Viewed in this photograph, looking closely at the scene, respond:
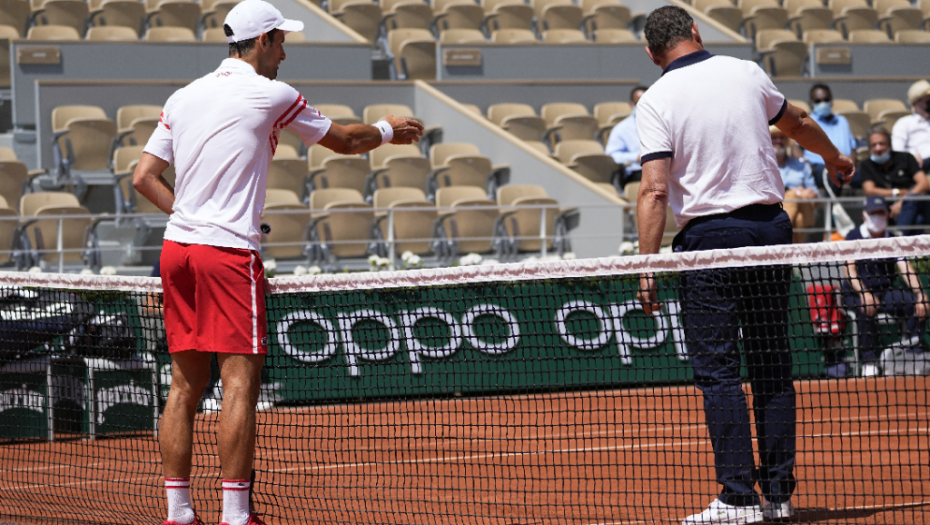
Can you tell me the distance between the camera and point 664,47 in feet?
14.8

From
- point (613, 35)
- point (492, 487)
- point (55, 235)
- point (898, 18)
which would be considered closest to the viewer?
point (492, 487)

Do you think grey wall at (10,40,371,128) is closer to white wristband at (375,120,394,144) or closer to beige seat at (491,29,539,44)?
beige seat at (491,29,539,44)

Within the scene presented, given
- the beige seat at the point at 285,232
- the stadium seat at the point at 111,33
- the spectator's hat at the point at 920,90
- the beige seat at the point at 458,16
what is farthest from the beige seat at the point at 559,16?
the beige seat at the point at 285,232

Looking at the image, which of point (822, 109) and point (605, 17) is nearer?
point (822, 109)

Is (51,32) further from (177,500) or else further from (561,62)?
(177,500)

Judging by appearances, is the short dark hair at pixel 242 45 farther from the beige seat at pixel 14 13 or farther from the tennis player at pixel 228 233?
the beige seat at pixel 14 13

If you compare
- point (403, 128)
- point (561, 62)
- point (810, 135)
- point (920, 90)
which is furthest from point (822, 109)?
point (403, 128)

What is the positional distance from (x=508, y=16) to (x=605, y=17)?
5.89ft

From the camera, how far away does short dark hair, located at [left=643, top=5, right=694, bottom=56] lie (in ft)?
14.6

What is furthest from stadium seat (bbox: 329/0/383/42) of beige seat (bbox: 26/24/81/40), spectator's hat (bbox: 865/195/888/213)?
spectator's hat (bbox: 865/195/888/213)

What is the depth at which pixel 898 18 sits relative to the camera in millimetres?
19688

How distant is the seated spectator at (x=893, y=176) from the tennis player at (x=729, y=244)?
25.0ft

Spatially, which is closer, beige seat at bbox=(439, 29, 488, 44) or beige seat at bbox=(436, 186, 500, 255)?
beige seat at bbox=(436, 186, 500, 255)

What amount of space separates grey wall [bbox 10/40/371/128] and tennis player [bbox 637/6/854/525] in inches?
426
